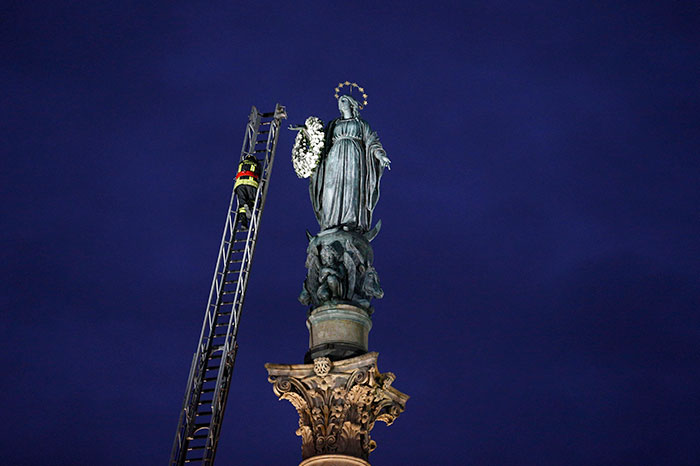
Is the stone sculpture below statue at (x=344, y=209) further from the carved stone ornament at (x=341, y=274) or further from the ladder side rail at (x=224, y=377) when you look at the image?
the ladder side rail at (x=224, y=377)

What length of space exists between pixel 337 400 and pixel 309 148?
606 centimetres

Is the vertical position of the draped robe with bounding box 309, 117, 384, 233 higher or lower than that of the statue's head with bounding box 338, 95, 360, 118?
lower

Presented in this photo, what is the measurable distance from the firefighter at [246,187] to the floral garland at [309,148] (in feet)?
6.99

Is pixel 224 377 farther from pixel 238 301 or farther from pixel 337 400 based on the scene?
pixel 337 400

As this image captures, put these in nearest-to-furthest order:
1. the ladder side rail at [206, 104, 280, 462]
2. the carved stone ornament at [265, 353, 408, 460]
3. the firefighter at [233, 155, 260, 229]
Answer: the carved stone ornament at [265, 353, 408, 460], the ladder side rail at [206, 104, 280, 462], the firefighter at [233, 155, 260, 229]

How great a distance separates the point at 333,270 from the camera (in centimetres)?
1459

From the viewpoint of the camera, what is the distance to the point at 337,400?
13.2 m

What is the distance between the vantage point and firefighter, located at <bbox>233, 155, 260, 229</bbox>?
19.0 metres

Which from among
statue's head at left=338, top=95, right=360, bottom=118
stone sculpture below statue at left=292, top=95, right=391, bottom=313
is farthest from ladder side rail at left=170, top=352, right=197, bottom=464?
statue's head at left=338, top=95, right=360, bottom=118

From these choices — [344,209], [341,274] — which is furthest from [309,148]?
[341,274]

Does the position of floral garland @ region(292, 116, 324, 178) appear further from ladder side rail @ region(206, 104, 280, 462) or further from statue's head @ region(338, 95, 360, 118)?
ladder side rail @ region(206, 104, 280, 462)

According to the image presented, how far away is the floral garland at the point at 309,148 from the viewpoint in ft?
55.6

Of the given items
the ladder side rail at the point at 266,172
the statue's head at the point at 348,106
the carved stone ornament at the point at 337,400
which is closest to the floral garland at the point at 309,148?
the statue's head at the point at 348,106

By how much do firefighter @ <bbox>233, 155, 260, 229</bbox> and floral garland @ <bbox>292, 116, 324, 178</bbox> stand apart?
6.99 ft
